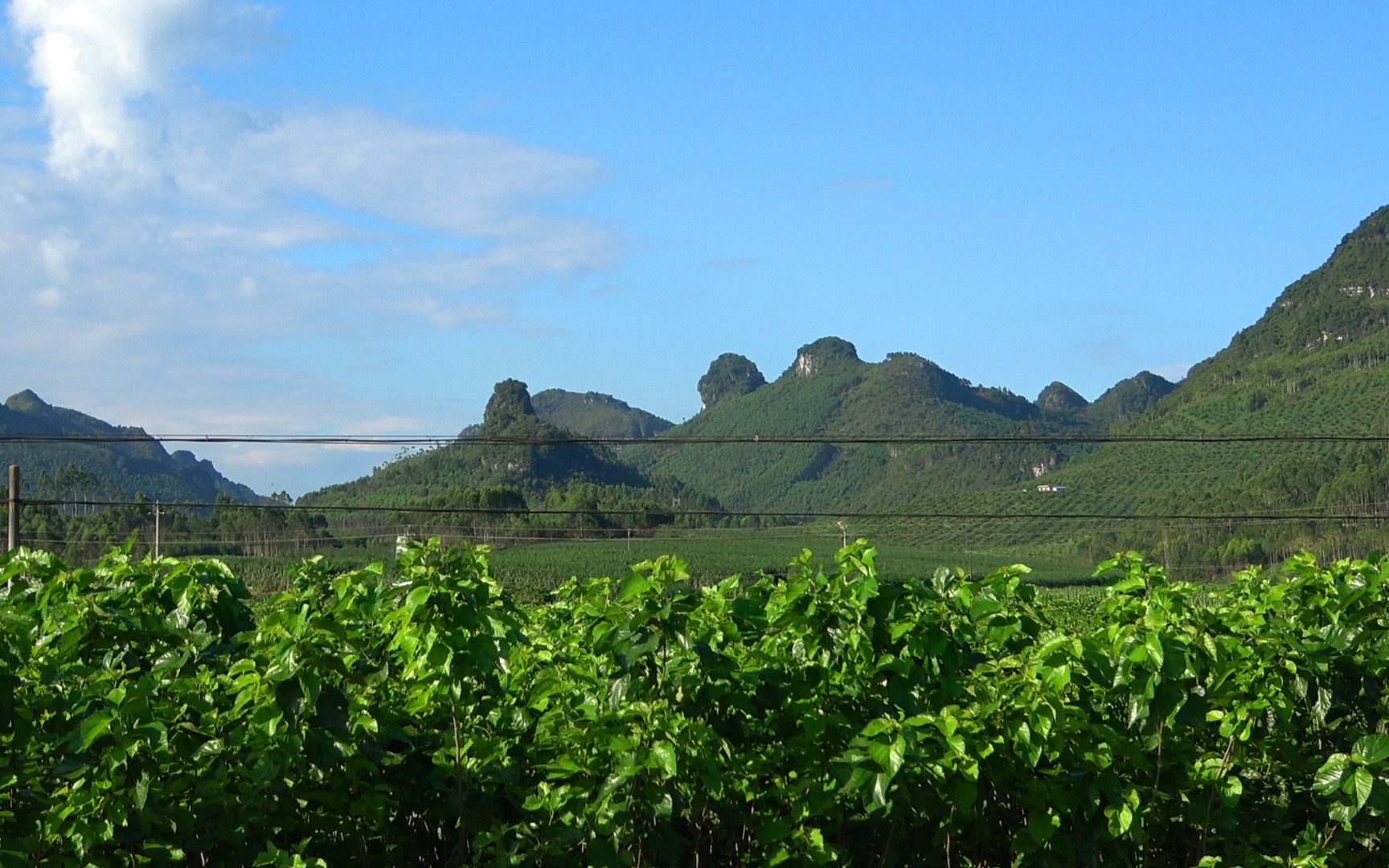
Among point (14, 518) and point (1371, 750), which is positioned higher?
point (14, 518)

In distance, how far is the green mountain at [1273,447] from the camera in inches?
1025

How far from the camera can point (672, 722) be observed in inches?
124

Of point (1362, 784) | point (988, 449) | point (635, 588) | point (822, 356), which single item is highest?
point (822, 356)

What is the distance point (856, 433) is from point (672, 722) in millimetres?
109477

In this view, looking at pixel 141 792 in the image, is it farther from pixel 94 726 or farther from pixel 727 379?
pixel 727 379

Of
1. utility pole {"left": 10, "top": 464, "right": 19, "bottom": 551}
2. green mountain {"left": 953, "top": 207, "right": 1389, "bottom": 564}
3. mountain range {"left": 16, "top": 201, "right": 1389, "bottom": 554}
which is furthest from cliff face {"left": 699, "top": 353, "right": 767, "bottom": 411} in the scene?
utility pole {"left": 10, "top": 464, "right": 19, "bottom": 551}

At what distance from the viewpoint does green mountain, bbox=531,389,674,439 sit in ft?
576

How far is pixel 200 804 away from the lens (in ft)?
10.2

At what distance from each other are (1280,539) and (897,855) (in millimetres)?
26022

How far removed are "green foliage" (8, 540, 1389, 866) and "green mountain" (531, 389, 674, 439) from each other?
16678 centimetres

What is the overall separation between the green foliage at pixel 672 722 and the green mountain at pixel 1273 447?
7930mm

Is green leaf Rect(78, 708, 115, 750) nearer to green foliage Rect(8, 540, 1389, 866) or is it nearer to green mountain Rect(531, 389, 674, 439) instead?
green foliage Rect(8, 540, 1389, 866)

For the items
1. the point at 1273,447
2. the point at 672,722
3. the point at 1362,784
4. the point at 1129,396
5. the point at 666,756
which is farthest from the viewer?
the point at 1129,396

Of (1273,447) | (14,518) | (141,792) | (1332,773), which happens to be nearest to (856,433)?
(1273,447)
